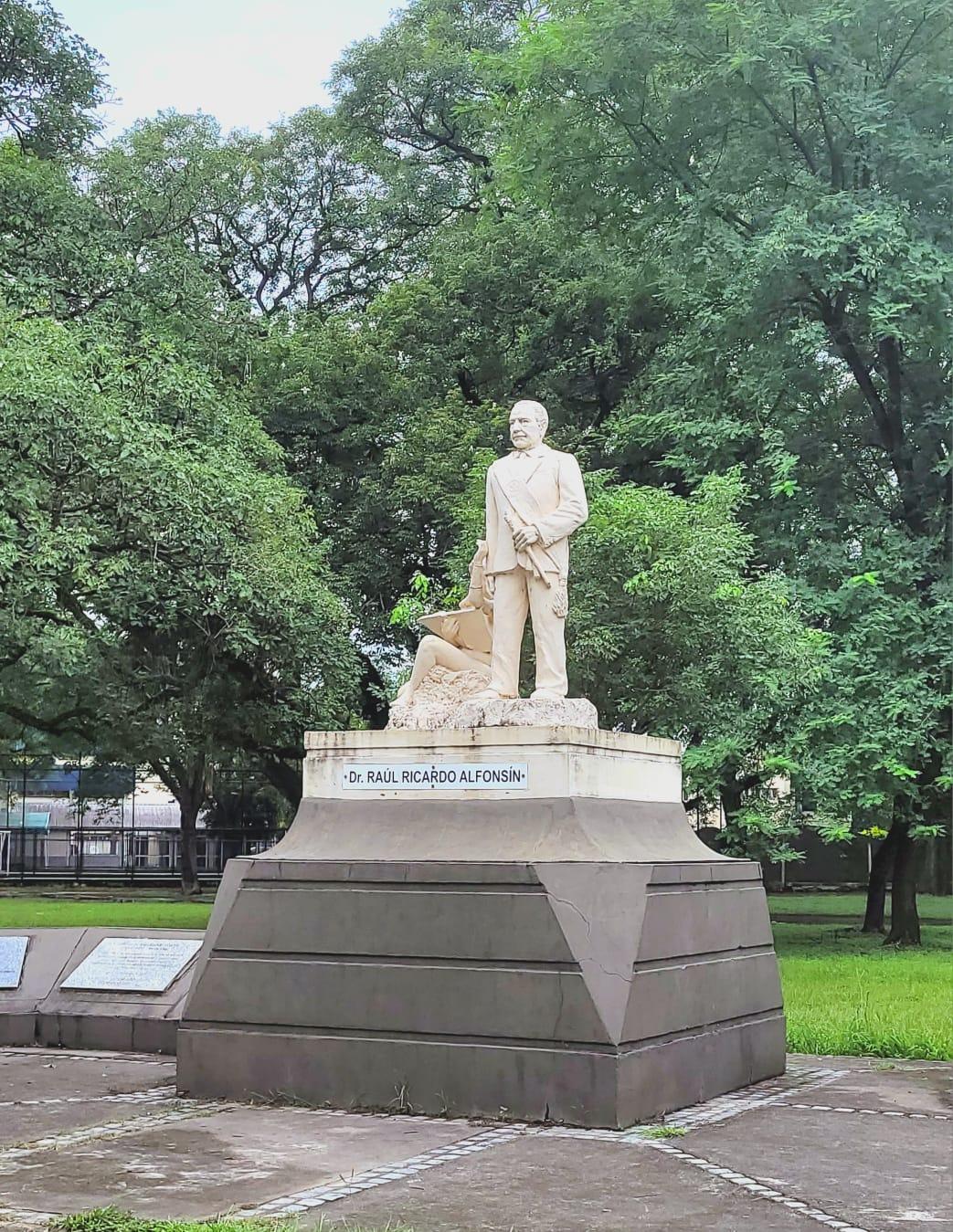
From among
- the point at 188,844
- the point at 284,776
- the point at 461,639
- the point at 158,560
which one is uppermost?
the point at 158,560

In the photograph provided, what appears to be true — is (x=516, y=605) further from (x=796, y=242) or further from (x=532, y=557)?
(x=796, y=242)

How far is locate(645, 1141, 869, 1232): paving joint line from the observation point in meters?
6.11

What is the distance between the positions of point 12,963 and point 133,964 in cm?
97

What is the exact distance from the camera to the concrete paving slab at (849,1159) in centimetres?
641

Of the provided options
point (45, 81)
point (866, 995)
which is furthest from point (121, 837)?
point (866, 995)

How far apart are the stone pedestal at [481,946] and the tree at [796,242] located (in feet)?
32.1

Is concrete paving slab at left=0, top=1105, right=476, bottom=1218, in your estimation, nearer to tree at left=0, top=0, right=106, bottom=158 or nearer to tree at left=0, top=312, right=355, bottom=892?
tree at left=0, top=312, right=355, bottom=892

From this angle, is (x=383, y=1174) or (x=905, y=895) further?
(x=905, y=895)

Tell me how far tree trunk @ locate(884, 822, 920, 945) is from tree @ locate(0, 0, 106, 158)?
16672mm

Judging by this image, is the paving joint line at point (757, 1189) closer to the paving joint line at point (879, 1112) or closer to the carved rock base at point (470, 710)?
the paving joint line at point (879, 1112)

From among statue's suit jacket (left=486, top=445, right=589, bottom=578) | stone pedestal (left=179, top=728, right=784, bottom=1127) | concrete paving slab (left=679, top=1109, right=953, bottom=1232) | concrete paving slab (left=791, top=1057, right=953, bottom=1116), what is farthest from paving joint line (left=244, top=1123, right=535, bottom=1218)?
statue's suit jacket (left=486, top=445, right=589, bottom=578)

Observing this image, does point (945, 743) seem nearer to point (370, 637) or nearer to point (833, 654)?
point (833, 654)

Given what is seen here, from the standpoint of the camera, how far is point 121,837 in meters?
40.8

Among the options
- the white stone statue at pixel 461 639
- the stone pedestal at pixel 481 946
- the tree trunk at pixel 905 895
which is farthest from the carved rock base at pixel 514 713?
the tree trunk at pixel 905 895
